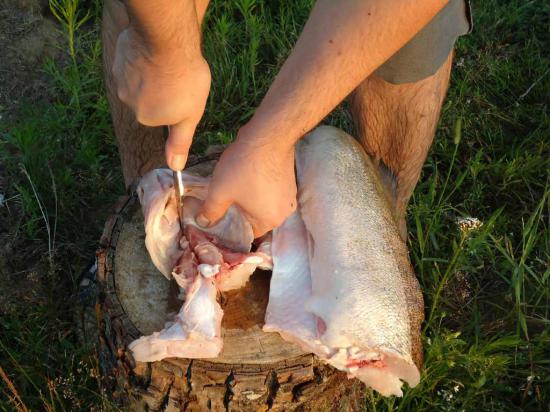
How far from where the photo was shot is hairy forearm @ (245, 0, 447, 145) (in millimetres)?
1903

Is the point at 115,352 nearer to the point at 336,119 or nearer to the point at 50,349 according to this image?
the point at 50,349

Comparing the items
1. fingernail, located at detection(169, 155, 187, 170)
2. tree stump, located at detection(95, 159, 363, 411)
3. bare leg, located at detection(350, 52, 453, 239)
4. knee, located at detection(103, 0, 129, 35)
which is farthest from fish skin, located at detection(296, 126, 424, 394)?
knee, located at detection(103, 0, 129, 35)

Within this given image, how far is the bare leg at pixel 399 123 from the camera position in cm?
288

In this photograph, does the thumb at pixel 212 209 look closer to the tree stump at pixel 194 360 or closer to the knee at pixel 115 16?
the tree stump at pixel 194 360

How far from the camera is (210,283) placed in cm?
220

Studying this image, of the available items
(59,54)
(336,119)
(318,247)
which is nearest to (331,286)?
(318,247)

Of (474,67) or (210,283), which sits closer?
(210,283)

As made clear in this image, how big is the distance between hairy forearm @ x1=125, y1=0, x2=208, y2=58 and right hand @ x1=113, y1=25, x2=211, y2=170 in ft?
0.04

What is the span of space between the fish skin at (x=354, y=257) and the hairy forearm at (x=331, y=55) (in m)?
0.41

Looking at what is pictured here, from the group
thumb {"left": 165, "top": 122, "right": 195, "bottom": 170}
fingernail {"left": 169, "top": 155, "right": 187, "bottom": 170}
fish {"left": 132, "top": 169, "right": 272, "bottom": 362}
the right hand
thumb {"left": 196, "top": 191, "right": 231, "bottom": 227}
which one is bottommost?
fish {"left": 132, "top": 169, "right": 272, "bottom": 362}

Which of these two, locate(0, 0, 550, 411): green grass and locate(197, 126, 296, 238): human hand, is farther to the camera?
locate(0, 0, 550, 411): green grass

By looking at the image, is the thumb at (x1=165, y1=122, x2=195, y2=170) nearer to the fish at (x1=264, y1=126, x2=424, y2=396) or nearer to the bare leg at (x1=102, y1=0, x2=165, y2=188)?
the fish at (x1=264, y1=126, x2=424, y2=396)

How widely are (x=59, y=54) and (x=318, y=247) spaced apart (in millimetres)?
2316

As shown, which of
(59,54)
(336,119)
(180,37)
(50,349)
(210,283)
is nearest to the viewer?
(180,37)
